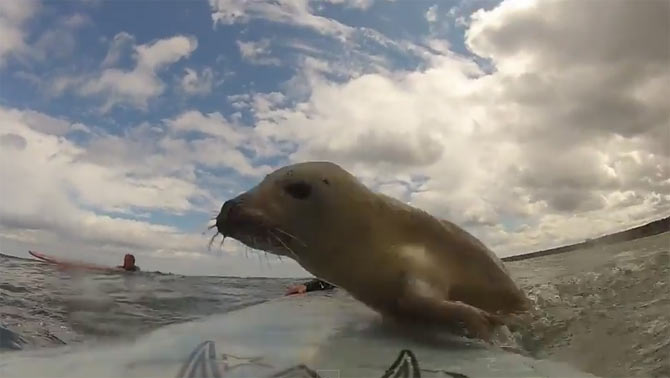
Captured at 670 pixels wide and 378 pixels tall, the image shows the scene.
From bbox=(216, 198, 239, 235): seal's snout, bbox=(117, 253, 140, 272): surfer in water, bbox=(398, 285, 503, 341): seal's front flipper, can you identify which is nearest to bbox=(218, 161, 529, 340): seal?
bbox=(216, 198, 239, 235): seal's snout

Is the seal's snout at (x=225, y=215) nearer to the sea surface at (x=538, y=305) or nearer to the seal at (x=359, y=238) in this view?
the seal at (x=359, y=238)

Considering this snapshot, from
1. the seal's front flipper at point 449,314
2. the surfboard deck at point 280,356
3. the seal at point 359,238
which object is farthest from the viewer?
the seal at point 359,238

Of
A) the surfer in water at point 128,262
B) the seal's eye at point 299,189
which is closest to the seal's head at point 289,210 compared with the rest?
the seal's eye at point 299,189

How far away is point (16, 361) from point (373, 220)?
125cm

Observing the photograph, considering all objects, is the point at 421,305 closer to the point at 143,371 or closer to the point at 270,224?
the point at 270,224

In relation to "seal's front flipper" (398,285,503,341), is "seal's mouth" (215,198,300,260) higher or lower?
higher

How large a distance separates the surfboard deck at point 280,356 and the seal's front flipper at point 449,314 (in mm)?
51

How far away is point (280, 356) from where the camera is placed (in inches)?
57.0

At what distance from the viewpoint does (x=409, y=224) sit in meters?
2.36

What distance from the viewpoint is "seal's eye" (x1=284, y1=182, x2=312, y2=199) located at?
2352 mm

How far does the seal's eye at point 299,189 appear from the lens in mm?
2352

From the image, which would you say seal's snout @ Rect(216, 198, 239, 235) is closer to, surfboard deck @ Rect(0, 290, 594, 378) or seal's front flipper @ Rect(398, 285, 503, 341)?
surfboard deck @ Rect(0, 290, 594, 378)

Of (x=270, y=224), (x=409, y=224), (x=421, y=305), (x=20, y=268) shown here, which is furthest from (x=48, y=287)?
(x=421, y=305)

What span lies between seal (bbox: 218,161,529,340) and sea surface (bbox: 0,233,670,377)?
24 cm
